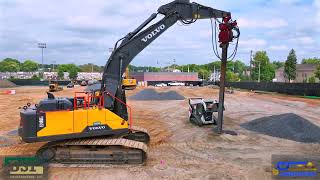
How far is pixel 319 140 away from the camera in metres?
13.7

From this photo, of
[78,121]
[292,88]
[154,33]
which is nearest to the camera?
[78,121]

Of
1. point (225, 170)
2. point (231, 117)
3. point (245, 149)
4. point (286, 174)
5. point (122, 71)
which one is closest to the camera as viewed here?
point (286, 174)

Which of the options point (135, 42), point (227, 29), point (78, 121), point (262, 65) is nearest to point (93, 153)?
point (78, 121)

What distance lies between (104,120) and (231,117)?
1282 cm

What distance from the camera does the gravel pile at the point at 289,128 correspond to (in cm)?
1432

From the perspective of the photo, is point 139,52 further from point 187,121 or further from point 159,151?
point 187,121

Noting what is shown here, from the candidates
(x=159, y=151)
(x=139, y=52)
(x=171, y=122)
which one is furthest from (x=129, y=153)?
(x=171, y=122)

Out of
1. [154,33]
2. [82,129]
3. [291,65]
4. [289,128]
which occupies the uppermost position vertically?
[291,65]

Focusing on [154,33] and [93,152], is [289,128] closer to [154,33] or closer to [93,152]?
[154,33]
